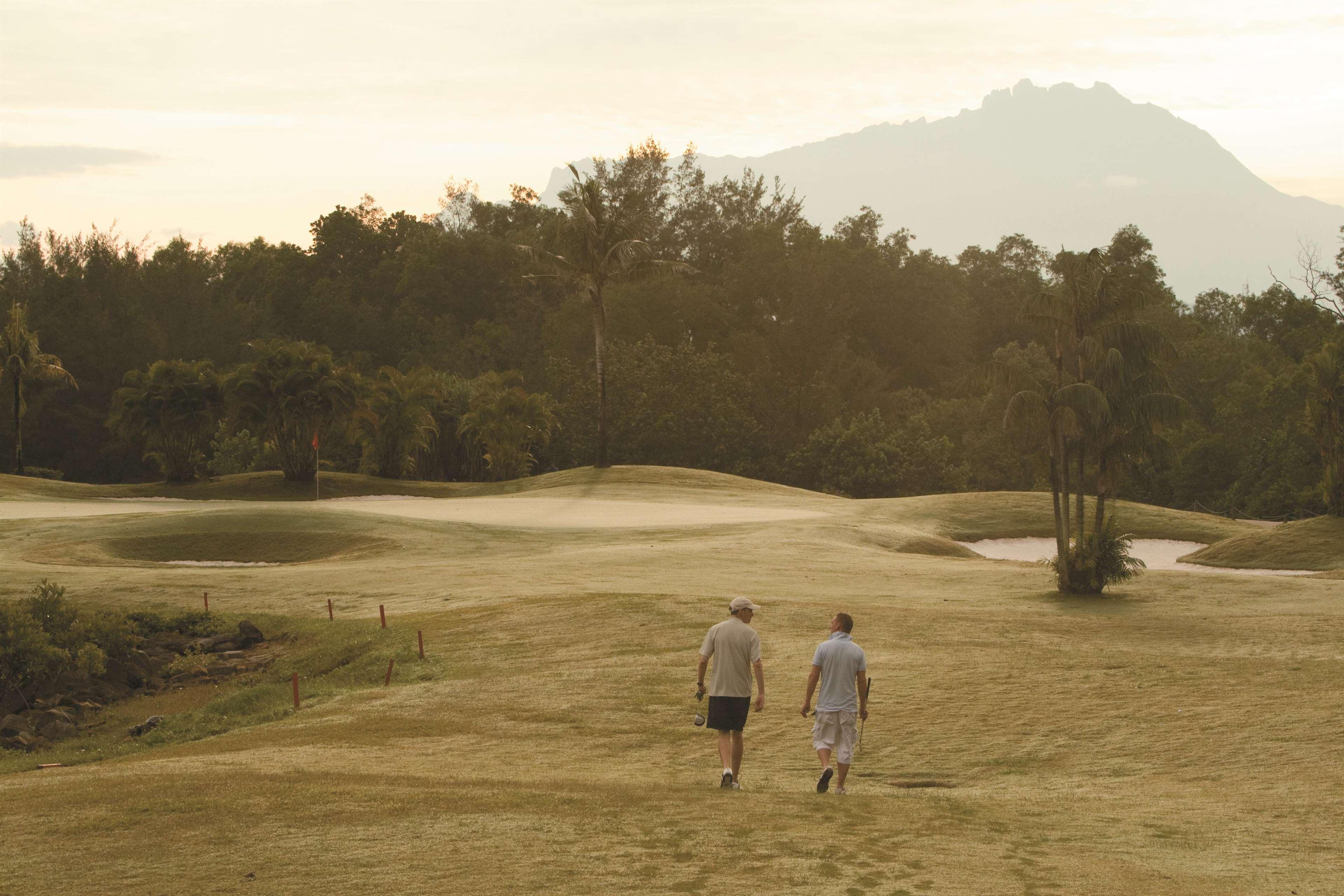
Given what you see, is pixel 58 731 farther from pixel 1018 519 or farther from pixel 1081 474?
pixel 1018 519

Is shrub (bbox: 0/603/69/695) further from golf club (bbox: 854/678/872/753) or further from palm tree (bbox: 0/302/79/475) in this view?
palm tree (bbox: 0/302/79/475)

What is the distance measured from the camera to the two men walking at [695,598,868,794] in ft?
37.4

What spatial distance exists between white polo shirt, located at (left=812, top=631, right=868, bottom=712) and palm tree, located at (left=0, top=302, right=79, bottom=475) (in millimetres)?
46848

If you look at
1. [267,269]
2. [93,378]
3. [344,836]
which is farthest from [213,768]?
[267,269]

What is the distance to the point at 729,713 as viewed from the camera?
11406 millimetres

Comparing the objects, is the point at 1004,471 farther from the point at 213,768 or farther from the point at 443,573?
the point at 213,768

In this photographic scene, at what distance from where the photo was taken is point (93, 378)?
71.5 meters

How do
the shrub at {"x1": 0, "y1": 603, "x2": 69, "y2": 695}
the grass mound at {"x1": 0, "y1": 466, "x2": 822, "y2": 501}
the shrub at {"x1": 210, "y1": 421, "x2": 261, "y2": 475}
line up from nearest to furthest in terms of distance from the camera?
the shrub at {"x1": 0, "y1": 603, "x2": 69, "y2": 695}
the grass mound at {"x1": 0, "y1": 466, "x2": 822, "y2": 501}
the shrub at {"x1": 210, "y1": 421, "x2": 261, "y2": 475}

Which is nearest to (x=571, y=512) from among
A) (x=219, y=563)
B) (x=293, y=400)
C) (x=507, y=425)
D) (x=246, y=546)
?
(x=246, y=546)

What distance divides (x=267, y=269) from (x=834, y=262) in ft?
141

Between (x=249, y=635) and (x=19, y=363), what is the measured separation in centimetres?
3564

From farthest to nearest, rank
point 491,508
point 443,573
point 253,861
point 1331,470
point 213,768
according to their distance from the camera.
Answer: point 491,508 < point 1331,470 < point 443,573 < point 213,768 < point 253,861

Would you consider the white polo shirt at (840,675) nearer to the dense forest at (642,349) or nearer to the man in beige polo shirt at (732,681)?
the man in beige polo shirt at (732,681)

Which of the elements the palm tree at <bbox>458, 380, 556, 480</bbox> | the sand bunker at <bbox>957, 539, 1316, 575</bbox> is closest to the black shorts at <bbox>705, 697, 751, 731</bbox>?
the sand bunker at <bbox>957, 539, 1316, 575</bbox>
